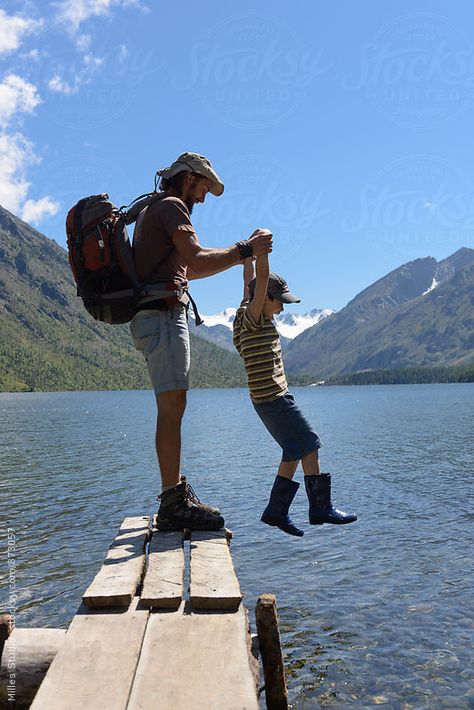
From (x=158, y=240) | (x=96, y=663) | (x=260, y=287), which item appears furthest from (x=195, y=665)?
(x=158, y=240)

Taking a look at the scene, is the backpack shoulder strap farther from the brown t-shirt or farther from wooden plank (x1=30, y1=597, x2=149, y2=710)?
wooden plank (x1=30, y1=597, x2=149, y2=710)

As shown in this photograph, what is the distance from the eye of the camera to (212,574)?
18.7 ft

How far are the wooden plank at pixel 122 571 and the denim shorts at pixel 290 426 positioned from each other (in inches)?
80.1

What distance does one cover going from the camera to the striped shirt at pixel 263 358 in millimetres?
7781

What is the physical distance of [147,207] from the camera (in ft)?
25.1

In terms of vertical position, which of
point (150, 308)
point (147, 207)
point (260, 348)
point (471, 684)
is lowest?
point (471, 684)

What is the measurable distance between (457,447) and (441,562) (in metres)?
31.0

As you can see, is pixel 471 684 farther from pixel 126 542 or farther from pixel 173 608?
pixel 173 608

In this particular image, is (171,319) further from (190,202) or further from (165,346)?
(190,202)

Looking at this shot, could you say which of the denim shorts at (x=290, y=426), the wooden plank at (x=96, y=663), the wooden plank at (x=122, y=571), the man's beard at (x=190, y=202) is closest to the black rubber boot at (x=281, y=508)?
the denim shorts at (x=290, y=426)

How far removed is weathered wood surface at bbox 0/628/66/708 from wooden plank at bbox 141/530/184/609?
3.27ft

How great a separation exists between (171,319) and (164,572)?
2964mm

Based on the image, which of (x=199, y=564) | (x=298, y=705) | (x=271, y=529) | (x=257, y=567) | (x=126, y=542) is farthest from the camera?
(x=271, y=529)

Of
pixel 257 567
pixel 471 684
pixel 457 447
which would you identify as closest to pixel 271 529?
pixel 257 567
